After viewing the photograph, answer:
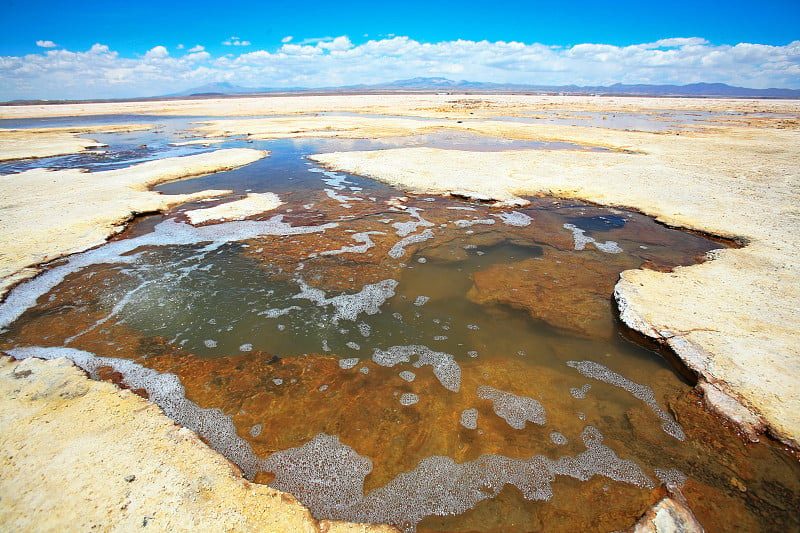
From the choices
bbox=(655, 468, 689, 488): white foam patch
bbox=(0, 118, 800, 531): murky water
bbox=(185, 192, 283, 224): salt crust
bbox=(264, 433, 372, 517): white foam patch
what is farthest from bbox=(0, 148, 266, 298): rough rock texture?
bbox=(655, 468, 689, 488): white foam patch

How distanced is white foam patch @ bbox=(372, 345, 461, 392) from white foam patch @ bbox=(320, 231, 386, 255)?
370cm

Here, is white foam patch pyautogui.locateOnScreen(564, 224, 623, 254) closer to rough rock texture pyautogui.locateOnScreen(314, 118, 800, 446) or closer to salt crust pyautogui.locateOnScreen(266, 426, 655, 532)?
rough rock texture pyautogui.locateOnScreen(314, 118, 800, 446)

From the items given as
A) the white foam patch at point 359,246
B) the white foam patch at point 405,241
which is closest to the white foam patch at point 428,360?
the white foam patch at point 405,241

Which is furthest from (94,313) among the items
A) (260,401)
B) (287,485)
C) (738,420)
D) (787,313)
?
(787,313)

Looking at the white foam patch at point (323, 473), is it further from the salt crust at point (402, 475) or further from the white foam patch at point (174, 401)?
the white foam patch at point (174, 401)

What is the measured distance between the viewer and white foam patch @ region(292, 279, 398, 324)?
6605 mm

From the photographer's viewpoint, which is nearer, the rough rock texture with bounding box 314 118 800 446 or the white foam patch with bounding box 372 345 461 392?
the rough rock texture with bounding box 314 118 800 446

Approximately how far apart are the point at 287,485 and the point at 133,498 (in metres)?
1.36

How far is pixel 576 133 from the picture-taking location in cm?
2838

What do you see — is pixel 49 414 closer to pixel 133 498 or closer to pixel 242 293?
pixel 133 498

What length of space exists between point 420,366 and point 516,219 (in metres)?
6.98

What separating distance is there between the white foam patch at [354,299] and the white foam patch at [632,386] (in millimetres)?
3481

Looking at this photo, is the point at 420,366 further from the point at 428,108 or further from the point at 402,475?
the point at 428,108

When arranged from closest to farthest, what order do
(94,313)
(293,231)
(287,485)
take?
(287,485) → (94,313) → (293,231)
